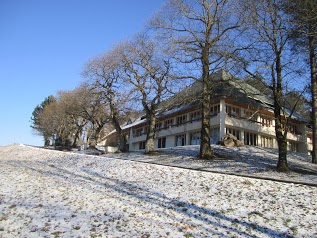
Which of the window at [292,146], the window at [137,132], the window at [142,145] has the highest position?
the window at [137,132]

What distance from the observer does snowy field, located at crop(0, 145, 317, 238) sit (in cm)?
646

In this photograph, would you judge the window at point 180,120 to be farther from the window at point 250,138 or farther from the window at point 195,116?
the window at point 250,138

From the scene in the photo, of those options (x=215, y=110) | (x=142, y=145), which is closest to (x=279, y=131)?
(x=215, y=110)

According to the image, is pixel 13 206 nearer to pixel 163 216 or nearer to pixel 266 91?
pixel 163 216

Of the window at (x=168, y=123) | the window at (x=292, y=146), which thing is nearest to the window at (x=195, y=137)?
the window at (x=168, y=123)

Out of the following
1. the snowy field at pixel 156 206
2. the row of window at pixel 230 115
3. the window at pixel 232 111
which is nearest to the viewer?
the snowy field at pixel 156 206

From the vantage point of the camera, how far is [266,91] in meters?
16.7

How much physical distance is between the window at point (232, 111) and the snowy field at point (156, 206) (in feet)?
65.9

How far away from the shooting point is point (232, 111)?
31312 mm

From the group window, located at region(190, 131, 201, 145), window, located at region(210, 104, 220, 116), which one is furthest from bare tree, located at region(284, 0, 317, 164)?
window, located at region(190, 131, 201, 145)

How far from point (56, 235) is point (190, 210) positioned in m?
3.65

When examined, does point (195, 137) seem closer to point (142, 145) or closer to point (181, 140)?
point (181, 140)

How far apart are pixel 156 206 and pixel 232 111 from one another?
24792mm

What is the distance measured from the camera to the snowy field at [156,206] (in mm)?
6461
